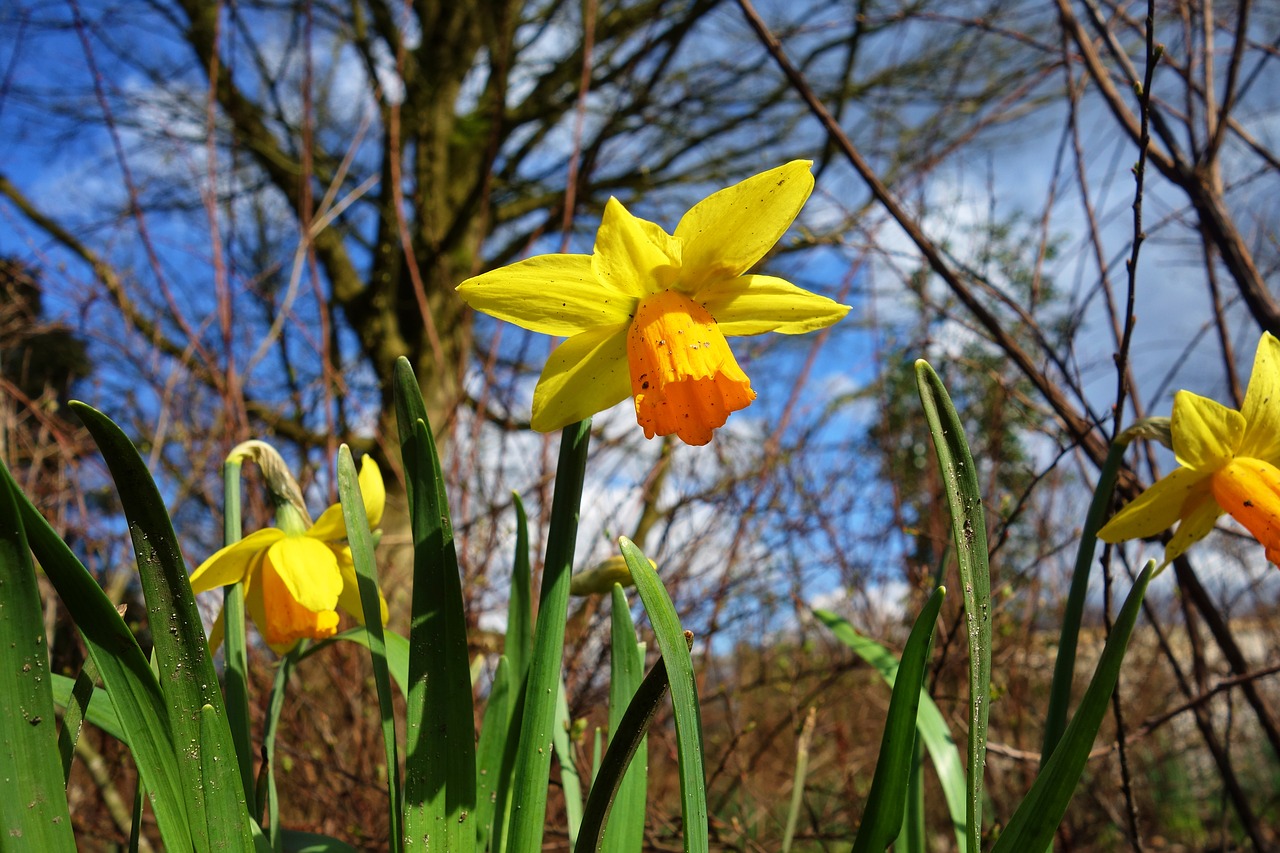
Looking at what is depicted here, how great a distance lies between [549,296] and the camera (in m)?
0.76

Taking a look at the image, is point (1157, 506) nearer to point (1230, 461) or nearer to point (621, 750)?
point (1230, 461)

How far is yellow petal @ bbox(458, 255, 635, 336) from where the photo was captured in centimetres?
72

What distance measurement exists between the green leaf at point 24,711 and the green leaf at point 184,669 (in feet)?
0.24

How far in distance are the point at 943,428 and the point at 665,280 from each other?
30cm

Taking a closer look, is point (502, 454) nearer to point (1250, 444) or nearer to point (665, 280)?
point (665, 280)

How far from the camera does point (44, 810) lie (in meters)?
0.59

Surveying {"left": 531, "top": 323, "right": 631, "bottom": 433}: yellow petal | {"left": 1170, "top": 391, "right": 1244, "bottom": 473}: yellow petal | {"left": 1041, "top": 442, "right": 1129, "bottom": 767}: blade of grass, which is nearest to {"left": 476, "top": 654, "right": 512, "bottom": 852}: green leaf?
{"left": 531, "top": 323, "right": 631, "bottom": 433}: yellow petal

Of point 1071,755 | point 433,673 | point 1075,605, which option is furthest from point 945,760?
point 433,673

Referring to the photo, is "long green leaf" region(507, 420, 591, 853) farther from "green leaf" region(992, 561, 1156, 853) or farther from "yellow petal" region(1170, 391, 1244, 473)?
"yellow petal" region(1170, 391, 1244, 473)

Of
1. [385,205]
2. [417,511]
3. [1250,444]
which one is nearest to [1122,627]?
[1250,444]

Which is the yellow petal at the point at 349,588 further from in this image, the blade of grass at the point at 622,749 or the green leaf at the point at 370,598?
the blade of grass at the point at 622,749

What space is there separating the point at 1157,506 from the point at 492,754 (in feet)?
2.53

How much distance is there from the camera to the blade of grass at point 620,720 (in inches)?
32.6

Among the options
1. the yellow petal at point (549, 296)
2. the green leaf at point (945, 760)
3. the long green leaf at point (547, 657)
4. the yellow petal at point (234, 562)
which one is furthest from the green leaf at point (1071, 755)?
the yellow petal at point (234, 562)
